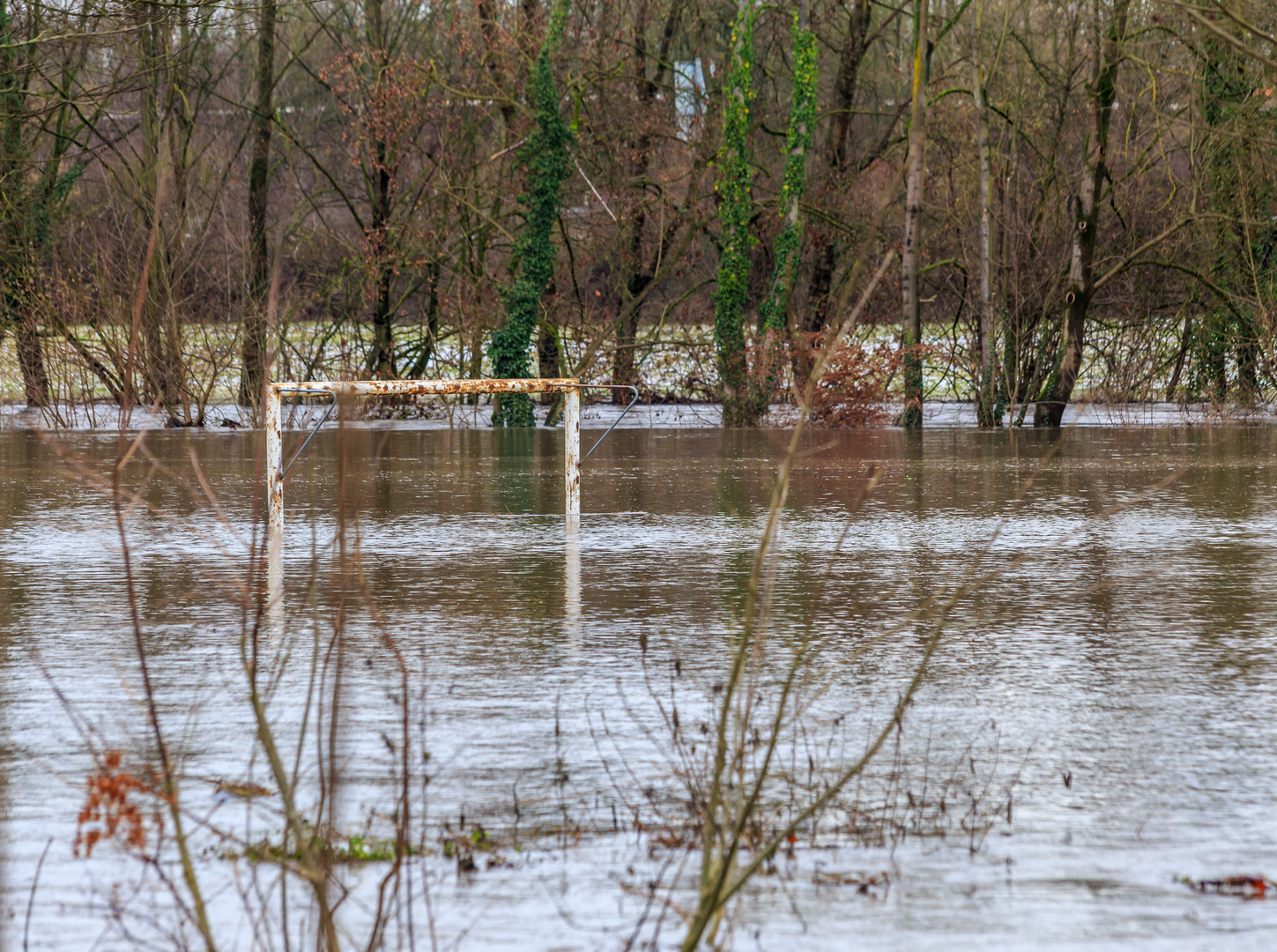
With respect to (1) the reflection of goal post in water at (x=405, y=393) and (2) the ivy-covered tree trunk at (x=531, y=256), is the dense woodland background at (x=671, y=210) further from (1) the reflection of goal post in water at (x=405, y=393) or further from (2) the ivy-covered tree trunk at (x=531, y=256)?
(1) the reflection of goal post in water at (x=405, y=393)

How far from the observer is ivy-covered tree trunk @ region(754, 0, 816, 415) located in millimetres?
24609

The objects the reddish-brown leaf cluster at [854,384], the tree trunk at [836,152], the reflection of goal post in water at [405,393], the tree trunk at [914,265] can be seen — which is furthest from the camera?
the tree trunk at [836,152]

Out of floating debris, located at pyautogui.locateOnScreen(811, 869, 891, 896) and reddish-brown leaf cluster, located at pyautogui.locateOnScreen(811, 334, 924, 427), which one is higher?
reddish-brown leaf cluster, located at pyautogui.locateOnScreen(811, 334, 924, 427)

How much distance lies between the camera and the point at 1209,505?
12203mm

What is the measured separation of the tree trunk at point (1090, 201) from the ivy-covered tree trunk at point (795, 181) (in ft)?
14.8

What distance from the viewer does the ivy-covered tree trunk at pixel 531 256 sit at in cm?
2473

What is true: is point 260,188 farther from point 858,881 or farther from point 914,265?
point 858,881

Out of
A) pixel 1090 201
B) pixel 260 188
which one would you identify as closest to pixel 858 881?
pixel 1090 201

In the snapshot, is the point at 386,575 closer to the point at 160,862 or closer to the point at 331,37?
the point at 160,862

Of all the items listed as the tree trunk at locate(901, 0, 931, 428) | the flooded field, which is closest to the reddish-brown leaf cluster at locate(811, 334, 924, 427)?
the tree trunk at locate(901, 0, 931, 428)

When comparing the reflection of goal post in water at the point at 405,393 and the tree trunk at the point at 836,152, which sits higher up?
the tree trunk at the point at 836,152

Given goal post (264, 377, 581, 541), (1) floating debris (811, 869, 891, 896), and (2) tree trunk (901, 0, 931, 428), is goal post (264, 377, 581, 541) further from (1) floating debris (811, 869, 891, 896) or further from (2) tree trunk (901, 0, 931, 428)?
(2) tree trunk (901, 0, 931, 428)

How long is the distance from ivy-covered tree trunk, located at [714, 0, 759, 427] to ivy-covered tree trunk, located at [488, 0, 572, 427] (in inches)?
109

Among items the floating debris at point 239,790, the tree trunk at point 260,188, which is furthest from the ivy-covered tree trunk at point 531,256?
the floating debris at point 239,790
